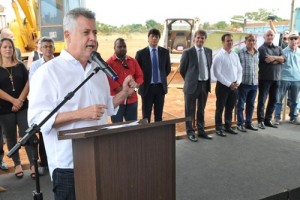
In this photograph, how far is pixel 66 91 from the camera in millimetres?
1750

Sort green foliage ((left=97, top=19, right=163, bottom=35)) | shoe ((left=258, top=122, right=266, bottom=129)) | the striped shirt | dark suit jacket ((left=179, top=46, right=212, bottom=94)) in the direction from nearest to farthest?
dark suit jacket ((left=179, top=46, right=212, bottom=94))
the striped shirt
shoe ((left=258, top=122, right=266, bottom=129))
green foliage ((left=97, top=19, right=163, bottom=35))

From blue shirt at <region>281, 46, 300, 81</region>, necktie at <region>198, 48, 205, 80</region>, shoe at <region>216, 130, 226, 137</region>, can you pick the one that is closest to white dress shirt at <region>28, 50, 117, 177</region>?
necktie at <region>198, 48, 205, 80</region>

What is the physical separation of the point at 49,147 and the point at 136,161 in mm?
524

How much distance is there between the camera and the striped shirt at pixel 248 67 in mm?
5848

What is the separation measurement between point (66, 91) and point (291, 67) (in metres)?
5.83

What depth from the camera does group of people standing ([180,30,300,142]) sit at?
18.0ft

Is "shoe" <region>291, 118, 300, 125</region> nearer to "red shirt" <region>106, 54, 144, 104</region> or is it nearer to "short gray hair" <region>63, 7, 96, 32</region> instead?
"red shirt" <region>106, 54, 144, 104</region>

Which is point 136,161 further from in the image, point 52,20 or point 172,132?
point 52,20

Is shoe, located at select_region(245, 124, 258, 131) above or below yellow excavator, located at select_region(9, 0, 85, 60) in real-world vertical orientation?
below

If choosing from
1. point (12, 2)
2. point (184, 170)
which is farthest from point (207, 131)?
point (12, 2)

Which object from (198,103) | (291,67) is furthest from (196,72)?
(291,67)

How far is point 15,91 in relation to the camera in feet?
13.0

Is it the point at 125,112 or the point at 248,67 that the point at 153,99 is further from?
the point at 248,67

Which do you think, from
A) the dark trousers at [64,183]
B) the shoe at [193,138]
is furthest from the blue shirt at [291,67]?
the dark trousers at [64,183]
